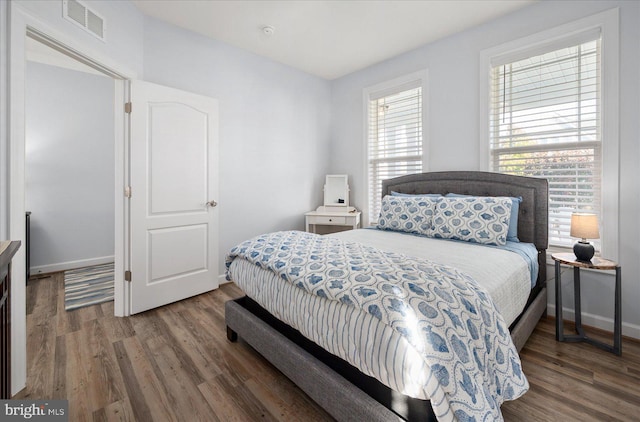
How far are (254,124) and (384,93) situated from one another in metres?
1.72

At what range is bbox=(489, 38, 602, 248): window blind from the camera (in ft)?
7.81

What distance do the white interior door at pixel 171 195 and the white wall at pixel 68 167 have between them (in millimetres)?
2223

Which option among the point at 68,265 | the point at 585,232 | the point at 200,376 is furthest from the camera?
the point at 68,265

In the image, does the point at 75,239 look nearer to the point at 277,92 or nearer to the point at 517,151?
the point at 277,92

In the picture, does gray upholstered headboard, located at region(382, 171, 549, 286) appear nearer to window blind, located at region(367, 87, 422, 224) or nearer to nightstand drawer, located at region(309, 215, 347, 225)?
window blind, located at region(367, 87, 422, 224)

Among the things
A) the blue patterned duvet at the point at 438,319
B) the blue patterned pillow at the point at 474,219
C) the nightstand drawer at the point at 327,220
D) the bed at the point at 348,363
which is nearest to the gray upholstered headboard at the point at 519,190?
the bed at the point at 348,363

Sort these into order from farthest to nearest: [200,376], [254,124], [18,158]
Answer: [254,124], [200,376], [18,158]

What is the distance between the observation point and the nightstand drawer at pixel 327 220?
3.84 m

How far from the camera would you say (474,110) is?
2.95 meters

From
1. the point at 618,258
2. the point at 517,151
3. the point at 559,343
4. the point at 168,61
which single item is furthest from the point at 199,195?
the point at 618,258

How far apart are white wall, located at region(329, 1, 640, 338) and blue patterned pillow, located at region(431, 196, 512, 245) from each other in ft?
2.21

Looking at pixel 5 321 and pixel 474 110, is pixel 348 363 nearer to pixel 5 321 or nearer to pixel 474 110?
pixel 5 321

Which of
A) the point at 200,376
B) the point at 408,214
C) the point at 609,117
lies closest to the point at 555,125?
the point at 609,117

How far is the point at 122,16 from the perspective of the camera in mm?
2494
